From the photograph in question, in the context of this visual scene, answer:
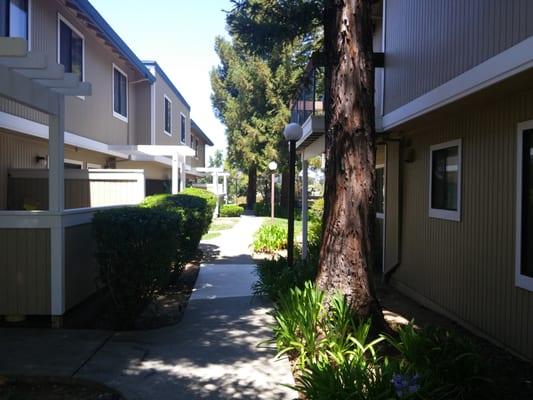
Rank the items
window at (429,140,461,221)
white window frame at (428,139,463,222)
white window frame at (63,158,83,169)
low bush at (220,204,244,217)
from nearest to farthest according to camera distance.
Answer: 1. white window frame at (428,139,463,222)
2. window at (429,140,461,221)
3. white window frame at (63,158,83,169)
4. low bush at (220,204,244,217)

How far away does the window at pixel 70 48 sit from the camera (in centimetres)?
1142

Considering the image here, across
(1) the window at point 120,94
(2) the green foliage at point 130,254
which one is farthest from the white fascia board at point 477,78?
(1) the window at point 120,94

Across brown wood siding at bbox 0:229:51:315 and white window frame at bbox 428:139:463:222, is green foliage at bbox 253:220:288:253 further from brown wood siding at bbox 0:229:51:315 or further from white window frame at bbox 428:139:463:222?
brown wood siding at bbox 0:229:51:315

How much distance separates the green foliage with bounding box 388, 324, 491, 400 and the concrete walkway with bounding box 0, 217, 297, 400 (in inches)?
41.0

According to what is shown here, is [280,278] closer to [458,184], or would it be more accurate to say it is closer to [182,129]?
[458,184]

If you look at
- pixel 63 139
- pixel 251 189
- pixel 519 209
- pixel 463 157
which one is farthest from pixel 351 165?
pixel 251 189

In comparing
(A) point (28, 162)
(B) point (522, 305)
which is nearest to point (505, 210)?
(B) point (522, 305)

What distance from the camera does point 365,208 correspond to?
570cm

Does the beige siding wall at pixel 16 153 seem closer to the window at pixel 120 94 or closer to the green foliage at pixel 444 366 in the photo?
the window at pixel 120 94

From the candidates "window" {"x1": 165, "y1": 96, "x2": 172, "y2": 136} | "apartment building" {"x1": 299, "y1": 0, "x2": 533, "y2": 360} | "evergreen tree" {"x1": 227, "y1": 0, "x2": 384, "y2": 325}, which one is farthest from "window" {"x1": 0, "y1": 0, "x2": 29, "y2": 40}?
"window" {"x1": 165, "y1": 96, "x2": 172, "y2": 136}

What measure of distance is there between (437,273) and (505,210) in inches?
91.2

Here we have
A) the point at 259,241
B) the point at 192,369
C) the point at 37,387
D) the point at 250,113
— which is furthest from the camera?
the point at 250,113

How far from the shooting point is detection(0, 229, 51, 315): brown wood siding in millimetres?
6230

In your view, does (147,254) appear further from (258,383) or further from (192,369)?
(258,383)
